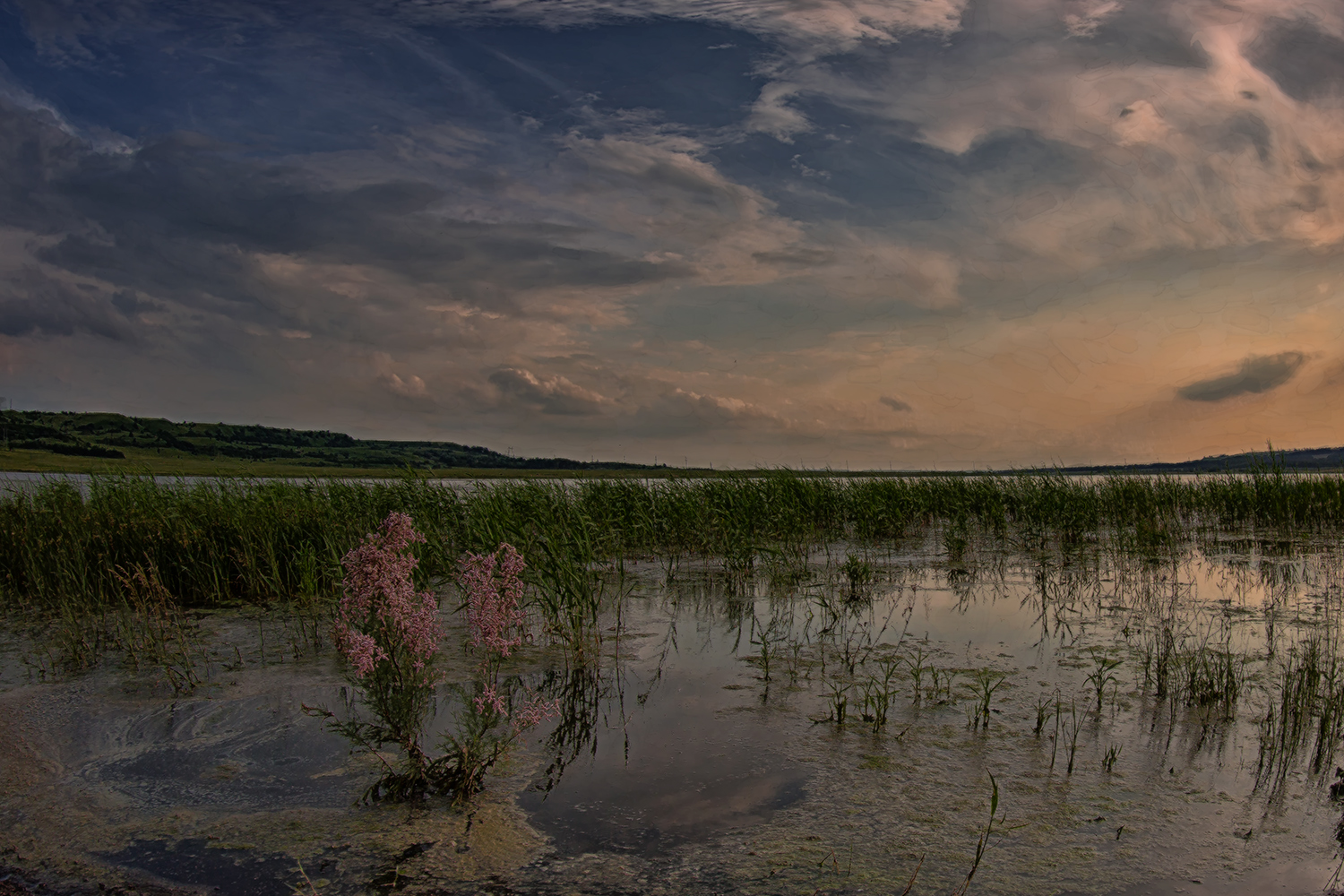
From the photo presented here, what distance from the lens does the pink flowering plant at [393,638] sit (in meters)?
4.26

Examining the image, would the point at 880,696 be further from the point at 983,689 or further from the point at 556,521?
the point at 556,521

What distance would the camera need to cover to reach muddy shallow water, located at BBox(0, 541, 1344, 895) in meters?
3.69

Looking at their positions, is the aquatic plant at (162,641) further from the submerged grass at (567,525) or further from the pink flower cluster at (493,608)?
the pink flower cluster at (493,608)

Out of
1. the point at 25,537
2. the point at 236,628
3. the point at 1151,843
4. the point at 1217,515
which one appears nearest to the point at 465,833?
the point at 1151,843

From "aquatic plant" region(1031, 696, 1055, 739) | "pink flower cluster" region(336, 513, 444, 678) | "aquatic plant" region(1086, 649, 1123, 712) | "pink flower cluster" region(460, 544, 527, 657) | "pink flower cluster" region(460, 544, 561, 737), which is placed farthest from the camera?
"aquatic plant" region(1086, 649, 1123, 712)

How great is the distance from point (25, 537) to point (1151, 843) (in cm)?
1338

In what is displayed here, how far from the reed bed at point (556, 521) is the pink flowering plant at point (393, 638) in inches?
114

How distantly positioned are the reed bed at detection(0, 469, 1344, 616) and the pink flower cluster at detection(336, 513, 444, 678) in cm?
298

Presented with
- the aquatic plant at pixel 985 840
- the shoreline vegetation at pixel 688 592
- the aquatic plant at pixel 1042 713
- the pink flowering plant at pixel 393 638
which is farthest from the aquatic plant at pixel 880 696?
the pink flowering plant at pixel 393 638

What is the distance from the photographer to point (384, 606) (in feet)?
14.1

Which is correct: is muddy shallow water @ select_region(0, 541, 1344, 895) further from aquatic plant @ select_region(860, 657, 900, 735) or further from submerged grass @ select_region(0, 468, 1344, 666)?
submerged grass @ select_region(0, 468, 1344, 666)

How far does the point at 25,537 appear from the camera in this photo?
10.5 metres

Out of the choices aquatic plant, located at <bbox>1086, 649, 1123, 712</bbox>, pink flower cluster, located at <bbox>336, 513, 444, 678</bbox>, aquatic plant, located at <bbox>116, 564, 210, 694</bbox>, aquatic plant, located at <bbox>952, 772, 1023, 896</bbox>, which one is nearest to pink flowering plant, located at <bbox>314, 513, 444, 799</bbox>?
pink flower cluster, located at <bbox>336, 513, 444, 678</bbox>

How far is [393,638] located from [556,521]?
27.1ft
